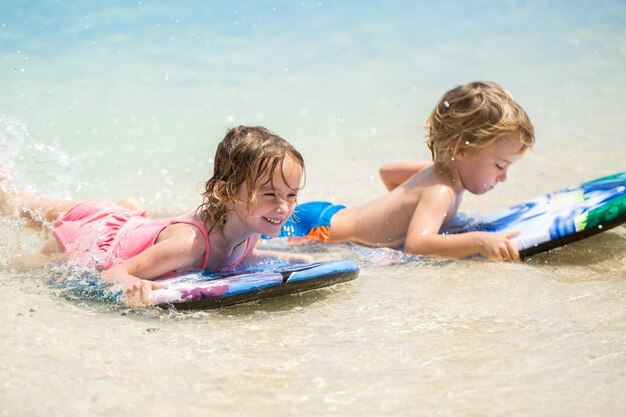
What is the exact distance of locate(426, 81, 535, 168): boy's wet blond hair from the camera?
13.4 feet

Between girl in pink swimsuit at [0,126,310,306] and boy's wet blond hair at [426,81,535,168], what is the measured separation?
1150mm

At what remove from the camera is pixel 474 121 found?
418 cm

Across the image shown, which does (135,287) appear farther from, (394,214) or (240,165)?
(394,214)

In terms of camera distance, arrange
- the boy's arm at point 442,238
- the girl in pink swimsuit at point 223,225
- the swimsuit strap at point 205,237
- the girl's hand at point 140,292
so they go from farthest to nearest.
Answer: the boy's arm at point 442,238 → the swimsuit strap at point 205,237 → the girl in pink swimsuit at point 223,225 → the girl's hand at point 140,292

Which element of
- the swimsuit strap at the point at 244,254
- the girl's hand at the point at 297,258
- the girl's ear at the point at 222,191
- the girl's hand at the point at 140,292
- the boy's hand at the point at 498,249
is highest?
the girl's ear at the point at 222,191

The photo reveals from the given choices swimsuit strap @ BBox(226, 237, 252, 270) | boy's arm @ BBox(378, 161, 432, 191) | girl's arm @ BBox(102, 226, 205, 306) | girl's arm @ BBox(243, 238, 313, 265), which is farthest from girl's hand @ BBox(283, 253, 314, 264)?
boy's arm @ BBox(378, 161, 432, 191)

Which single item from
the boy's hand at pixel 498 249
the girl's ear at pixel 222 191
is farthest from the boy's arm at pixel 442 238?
the girl's ear at pixel 222 191

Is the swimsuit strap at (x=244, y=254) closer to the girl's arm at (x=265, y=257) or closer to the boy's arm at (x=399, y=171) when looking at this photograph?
the girl's arm at (x=265, y=257)

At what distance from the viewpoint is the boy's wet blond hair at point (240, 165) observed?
3.21 meters

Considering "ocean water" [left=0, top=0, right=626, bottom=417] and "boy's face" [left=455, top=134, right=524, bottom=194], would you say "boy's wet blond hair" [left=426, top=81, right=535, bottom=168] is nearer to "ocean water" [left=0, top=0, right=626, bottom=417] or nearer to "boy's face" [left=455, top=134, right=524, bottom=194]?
"boy's face" [left=455, top=134, right=524, bottom=194]

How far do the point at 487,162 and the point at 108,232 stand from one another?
200 centimetres

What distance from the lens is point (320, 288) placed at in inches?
127

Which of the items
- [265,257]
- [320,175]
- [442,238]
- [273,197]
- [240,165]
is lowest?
[320,175]

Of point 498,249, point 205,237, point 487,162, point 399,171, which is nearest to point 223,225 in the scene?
point 205,237
